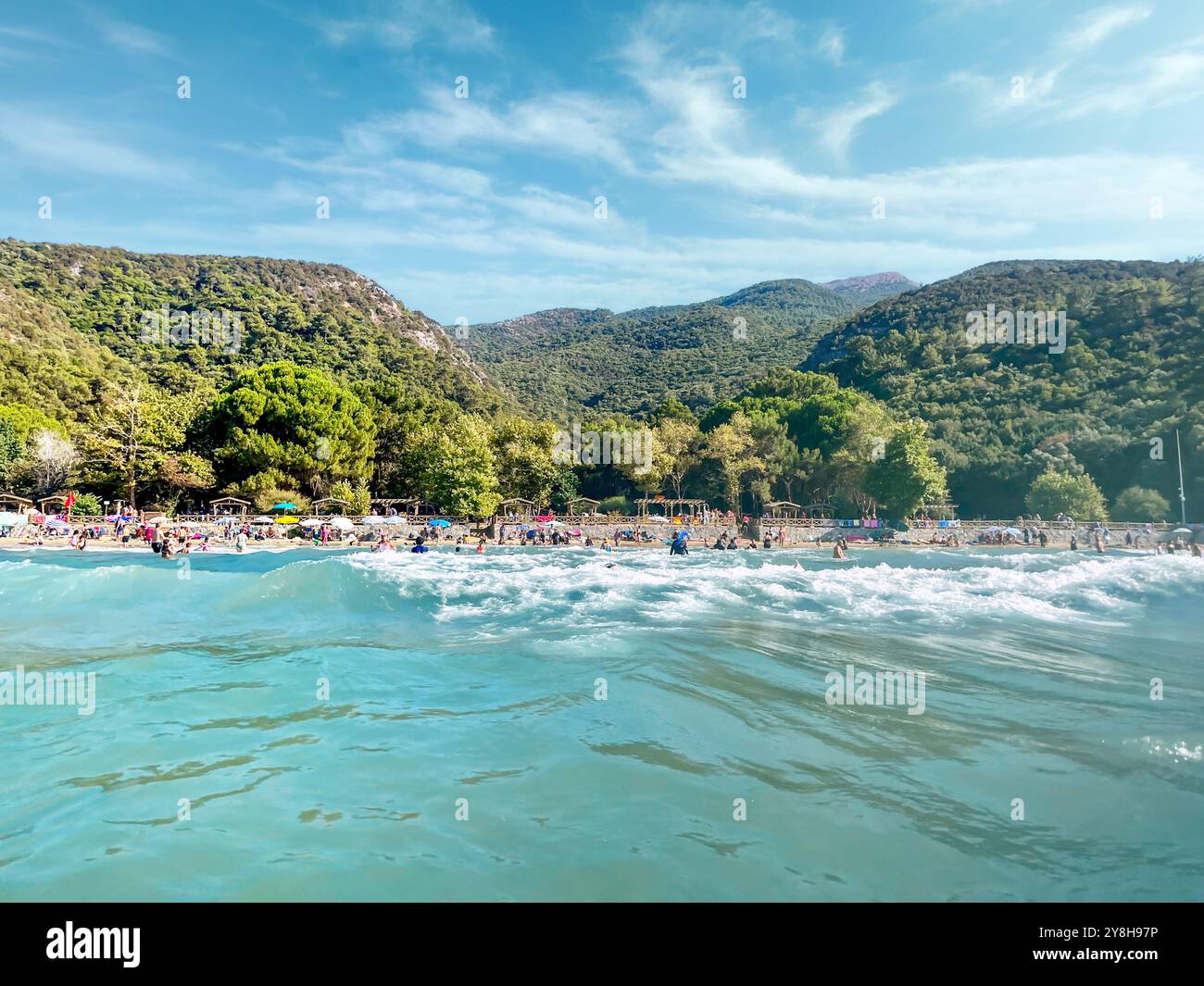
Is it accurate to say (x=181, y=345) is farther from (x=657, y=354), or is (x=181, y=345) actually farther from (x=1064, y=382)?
(x=1064, y=382)

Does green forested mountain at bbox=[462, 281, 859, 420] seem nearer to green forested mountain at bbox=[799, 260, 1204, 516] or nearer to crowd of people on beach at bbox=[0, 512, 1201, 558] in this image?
green forested mountain at bbox=[799, 260, 1204, 516]

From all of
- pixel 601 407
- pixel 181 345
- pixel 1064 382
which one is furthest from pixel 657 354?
pixel 181 345

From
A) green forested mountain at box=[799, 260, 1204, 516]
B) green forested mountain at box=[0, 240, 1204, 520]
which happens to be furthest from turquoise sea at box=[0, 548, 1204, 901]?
green forested mountain at box=[799, 260, 1204, 516]

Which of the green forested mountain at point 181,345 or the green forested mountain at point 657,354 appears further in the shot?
the green forested mountain at point 657,354

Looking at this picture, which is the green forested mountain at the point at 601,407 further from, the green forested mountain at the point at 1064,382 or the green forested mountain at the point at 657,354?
the green forested mountain at the point at 657,354

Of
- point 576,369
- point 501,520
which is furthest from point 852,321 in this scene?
point 501,520

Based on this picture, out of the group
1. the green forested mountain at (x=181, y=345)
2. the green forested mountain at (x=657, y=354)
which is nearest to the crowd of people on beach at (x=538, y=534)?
the green forested mountain at (x=181, y=345)

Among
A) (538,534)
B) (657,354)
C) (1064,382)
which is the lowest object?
(538,534)

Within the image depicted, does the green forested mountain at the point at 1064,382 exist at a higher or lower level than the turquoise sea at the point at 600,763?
higher
